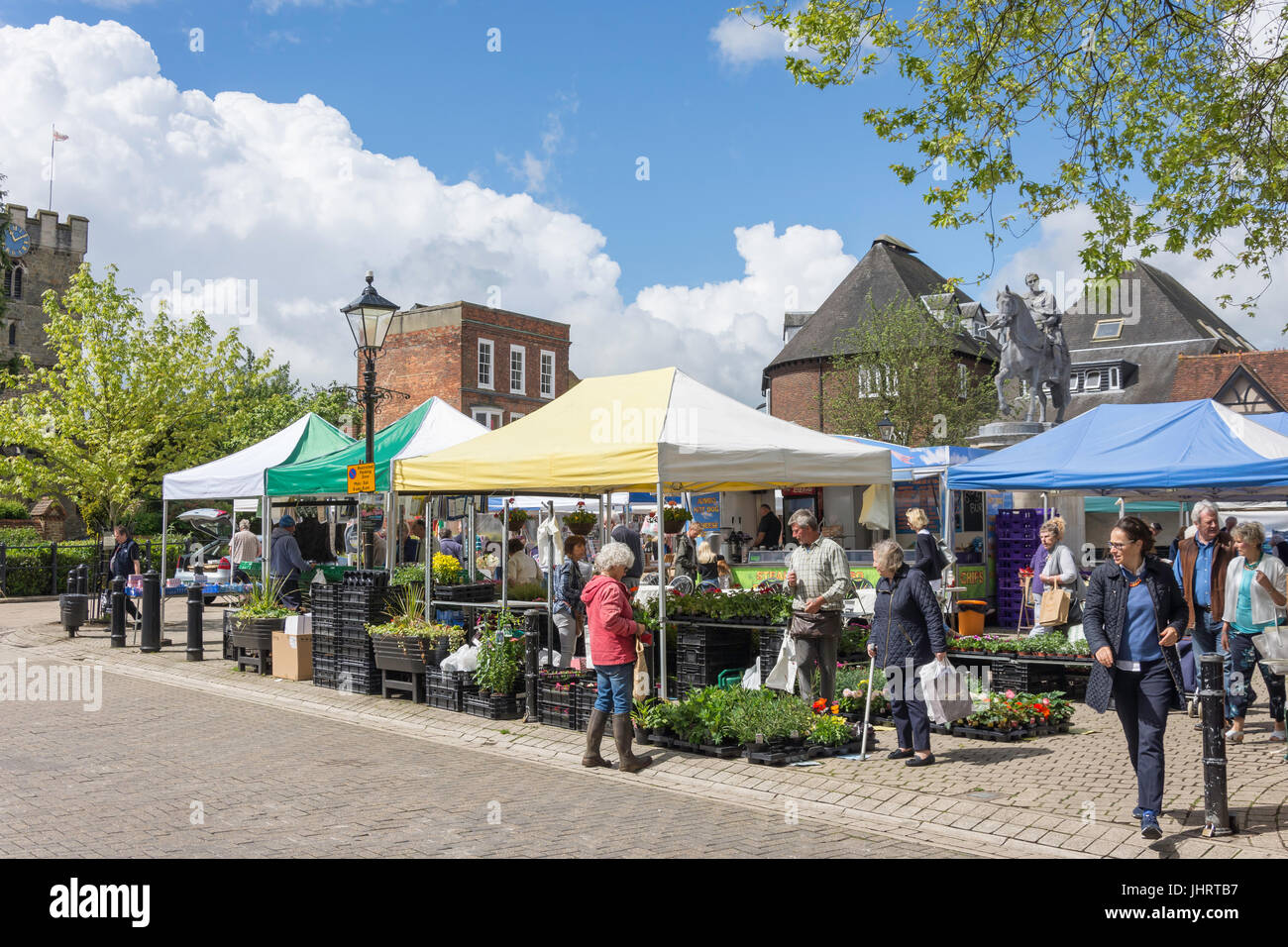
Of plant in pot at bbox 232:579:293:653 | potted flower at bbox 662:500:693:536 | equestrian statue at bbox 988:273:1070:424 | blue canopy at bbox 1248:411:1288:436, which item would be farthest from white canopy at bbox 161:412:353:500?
equestrian statue at bbox 988:273:1070:424

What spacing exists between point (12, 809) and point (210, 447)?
15517mm

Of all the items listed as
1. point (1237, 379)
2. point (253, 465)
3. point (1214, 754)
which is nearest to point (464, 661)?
point (253, 465)

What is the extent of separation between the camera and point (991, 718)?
350 inches

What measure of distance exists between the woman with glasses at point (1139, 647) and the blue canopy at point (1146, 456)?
6.54 metres

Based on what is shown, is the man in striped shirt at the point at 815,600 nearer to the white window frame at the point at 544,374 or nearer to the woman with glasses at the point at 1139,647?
the woman with glasses at the point at 1139,647

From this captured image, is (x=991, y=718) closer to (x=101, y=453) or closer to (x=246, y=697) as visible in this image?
(x=246, y=697)

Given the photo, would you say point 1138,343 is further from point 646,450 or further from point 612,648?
point 612,648

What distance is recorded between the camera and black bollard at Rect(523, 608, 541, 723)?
9688 mm

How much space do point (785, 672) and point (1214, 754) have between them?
3.73 metres

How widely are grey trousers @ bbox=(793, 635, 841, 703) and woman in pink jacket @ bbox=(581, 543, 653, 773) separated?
62.6 inches

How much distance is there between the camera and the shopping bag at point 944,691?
27.0 ft

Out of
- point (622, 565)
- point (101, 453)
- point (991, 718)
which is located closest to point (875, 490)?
point (991, 718)

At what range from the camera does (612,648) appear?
8008 millimetres

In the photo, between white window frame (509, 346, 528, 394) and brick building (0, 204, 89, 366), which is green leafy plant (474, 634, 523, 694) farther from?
brick building (0, 204, 89, 366)
